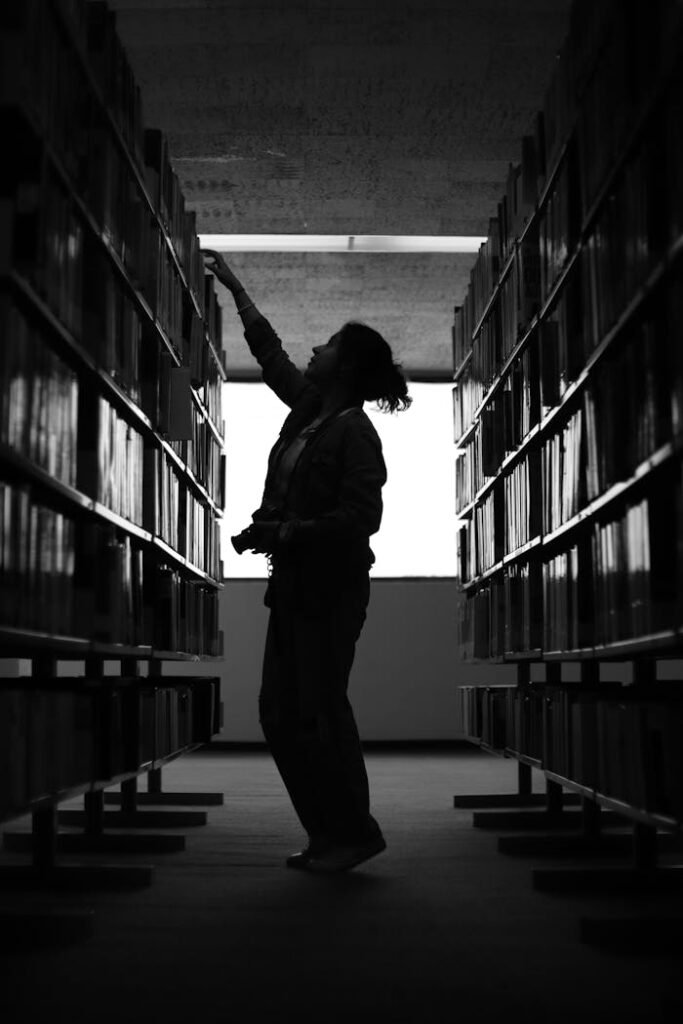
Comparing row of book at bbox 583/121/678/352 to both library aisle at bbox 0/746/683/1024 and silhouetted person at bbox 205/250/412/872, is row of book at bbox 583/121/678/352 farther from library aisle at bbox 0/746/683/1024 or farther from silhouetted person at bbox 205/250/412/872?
library aisle at bbox 0/746/683/1024

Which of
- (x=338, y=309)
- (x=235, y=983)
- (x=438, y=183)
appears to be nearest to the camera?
(x=235, y=983)

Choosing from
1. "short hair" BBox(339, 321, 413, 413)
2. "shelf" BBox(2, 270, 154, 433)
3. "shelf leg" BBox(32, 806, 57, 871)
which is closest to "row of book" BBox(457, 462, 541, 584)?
"short hair" BBox(339, 321, 413, 413)

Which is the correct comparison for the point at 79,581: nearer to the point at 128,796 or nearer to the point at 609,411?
the point at 609,411

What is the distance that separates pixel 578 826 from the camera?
387 cm

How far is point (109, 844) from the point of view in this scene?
331cm

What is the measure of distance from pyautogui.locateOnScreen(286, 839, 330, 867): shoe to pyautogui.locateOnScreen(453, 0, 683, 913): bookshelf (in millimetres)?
582

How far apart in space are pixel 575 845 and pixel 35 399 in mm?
1901

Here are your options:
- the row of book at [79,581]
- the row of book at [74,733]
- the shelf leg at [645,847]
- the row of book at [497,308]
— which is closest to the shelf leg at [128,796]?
the row of book at [74,733]

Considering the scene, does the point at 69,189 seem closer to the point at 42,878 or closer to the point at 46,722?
the point at 46,722

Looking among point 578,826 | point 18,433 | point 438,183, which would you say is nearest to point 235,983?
point 18,433

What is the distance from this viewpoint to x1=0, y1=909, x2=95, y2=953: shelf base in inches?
81.7

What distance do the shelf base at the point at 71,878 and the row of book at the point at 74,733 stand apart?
0.20m

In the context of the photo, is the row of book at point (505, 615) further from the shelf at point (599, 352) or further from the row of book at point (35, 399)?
the row of book at point (35, 399)

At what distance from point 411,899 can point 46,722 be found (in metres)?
0.82
